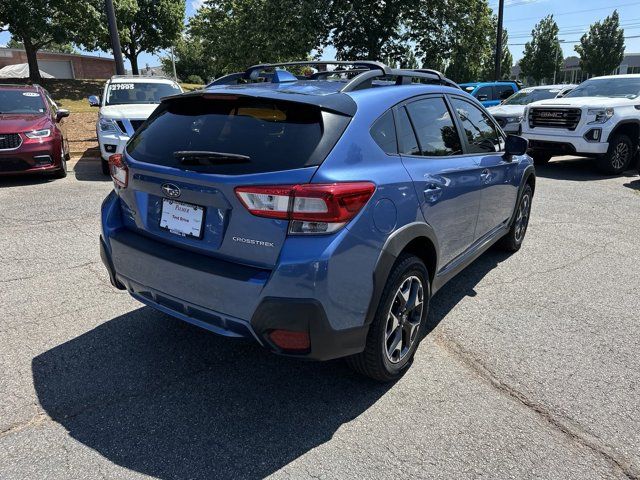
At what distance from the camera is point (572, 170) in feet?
36.2

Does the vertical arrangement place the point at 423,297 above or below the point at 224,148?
below

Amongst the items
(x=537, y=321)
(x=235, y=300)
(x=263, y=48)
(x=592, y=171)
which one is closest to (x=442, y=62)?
(x=263, y=48)

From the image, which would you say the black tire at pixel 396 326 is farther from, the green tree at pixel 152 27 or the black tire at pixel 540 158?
the green tree at pixel 152 27

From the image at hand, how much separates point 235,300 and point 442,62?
26709mm

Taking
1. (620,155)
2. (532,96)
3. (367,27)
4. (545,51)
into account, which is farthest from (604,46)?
(620,155)

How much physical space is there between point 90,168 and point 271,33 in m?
14.8

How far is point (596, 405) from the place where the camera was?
2.84 m

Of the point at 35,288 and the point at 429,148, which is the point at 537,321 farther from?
the point at 35,288

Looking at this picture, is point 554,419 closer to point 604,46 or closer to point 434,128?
point 434,128

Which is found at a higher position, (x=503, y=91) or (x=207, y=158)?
(x=503, y=91)

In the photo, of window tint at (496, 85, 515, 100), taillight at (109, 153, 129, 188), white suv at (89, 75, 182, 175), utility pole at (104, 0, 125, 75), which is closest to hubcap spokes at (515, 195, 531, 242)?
taillight at (109, 153, 129, 188)

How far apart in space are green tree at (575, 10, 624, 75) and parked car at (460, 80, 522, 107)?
35406 mm

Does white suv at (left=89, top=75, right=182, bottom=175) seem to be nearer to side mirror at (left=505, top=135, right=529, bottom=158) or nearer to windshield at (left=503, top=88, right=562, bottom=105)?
side mirror at (left=505, top=135, right=529, bottom=158)

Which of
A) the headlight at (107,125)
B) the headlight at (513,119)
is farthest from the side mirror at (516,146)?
the headlight at (513,119)
